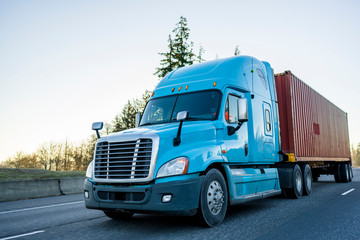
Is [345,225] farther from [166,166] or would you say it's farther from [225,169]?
[166,166]

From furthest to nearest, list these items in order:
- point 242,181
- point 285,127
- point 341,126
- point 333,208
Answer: point 341,126 → point 285,127 → point 333,208 → point 242,181

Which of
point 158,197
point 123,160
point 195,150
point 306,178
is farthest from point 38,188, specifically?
point 306,178

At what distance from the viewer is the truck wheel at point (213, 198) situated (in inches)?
216

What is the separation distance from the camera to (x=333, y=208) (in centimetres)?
781

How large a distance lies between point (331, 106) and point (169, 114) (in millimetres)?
12701

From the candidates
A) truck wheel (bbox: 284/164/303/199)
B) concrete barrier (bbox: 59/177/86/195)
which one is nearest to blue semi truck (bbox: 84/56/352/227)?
truck wheel (bbox: 284/164/303/199)

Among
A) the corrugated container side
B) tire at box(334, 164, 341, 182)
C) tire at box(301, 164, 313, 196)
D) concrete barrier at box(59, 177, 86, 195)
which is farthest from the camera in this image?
tire at box(334, 164, 341, 182)

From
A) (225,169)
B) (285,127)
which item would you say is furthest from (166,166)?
(285,127)

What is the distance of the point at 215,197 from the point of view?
19.0ft

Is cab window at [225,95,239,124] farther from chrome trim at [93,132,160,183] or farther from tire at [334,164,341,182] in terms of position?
tire at [334,164,341,182]

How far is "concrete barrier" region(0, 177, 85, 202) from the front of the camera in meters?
11.2

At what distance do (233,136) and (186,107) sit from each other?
1151mm

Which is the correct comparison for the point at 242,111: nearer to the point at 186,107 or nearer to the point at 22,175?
the point at 186,107

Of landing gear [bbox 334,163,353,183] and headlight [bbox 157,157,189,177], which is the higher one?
headlight [bbox 157,157,189,177]
